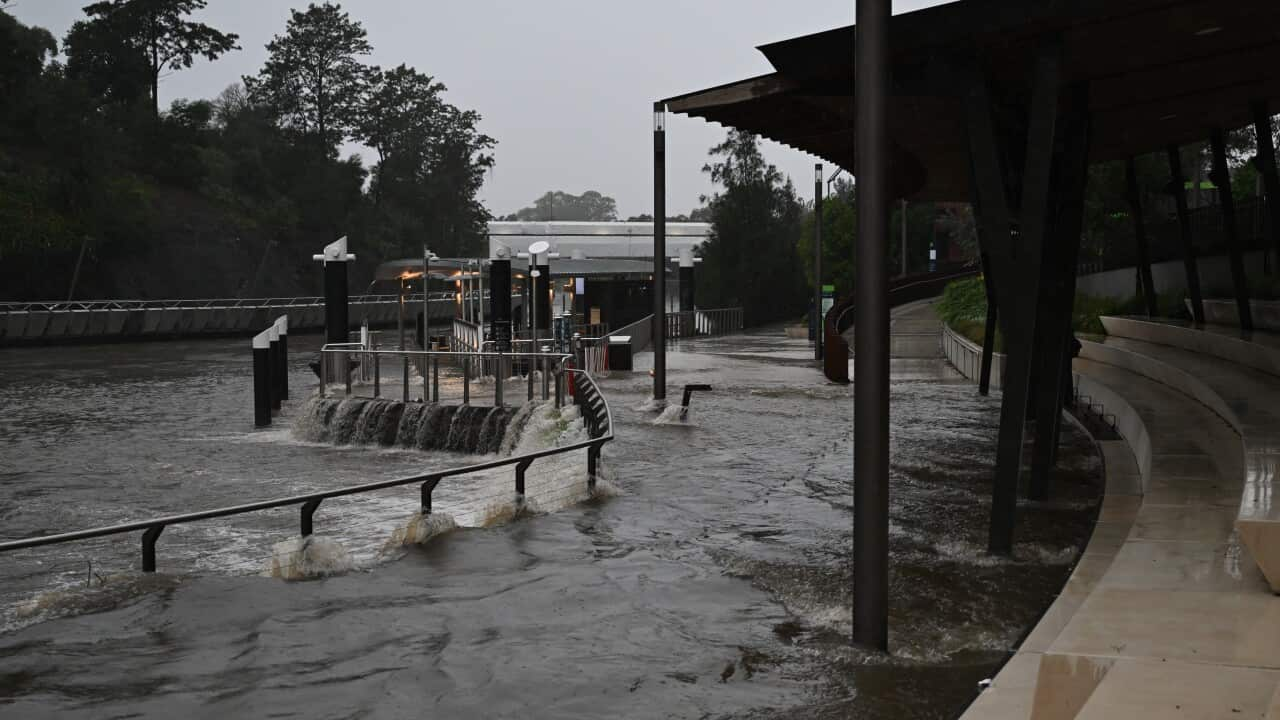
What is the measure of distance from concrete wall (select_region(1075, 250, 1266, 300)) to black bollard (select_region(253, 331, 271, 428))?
58.1 feet

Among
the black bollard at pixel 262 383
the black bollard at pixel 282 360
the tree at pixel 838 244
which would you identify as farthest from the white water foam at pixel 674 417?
the tree at pixel 838 244

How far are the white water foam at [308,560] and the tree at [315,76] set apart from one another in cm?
9471

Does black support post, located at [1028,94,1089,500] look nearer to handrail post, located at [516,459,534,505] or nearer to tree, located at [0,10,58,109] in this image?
handrail post, located at [516,459,534,505]

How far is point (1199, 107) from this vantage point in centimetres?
1487

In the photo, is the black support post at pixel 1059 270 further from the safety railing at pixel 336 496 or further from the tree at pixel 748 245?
the tree at pixel 748 245

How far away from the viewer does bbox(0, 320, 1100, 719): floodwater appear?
704 centimetres

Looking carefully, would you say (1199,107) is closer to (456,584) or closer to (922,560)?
(922,560)

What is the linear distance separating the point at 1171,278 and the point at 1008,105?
1716 cm

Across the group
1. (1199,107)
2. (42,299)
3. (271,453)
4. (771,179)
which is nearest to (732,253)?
(771,179)

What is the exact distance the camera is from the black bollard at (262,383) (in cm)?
2500

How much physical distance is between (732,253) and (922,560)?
60761 mm

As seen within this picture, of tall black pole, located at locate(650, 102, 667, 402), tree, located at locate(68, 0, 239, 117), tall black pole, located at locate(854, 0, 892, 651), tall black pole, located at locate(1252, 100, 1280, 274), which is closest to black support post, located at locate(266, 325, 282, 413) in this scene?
tall black pole, located at locate(650, 102, 667, 402)

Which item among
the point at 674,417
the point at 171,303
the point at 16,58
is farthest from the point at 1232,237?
the point at 16,58

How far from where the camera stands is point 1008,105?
12531mm
